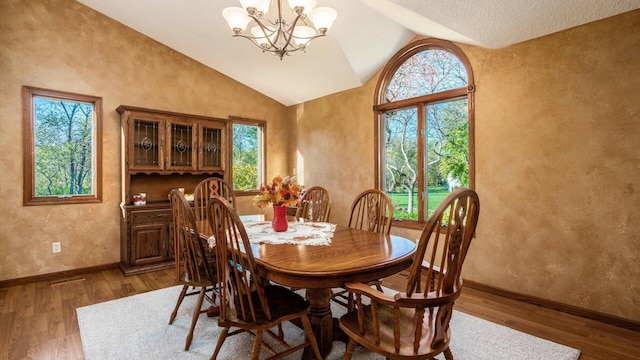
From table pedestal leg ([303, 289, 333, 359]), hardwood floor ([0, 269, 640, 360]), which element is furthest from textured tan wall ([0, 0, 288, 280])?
table pedestal leg ([303, 289, 333, 359])

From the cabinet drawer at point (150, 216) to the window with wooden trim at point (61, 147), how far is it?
582 mm

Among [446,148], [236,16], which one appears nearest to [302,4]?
[236,16]

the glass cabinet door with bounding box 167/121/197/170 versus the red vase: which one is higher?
the glass cabinet door with bounding box 167/121/197/170

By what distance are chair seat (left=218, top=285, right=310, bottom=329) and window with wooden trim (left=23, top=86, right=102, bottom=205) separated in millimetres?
3168

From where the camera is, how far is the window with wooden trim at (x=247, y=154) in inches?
202

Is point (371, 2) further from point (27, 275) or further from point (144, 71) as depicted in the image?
point (27, 275)

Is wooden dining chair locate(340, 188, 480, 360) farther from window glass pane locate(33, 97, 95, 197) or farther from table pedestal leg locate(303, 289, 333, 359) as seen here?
window glass pane locate(33, 97, 95, 197)

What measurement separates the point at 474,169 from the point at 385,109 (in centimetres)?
137

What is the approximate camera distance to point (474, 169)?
3320 mm

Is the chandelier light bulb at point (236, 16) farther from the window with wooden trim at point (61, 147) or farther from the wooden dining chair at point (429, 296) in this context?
the window with wooden trim at point (61, 147)

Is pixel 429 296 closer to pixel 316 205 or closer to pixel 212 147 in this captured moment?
pixel 316 205

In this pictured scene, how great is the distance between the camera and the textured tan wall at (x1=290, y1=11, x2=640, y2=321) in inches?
98.6

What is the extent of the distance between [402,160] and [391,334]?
111 inches

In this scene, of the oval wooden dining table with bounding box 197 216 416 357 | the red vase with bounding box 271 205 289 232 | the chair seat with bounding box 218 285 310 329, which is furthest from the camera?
the red vase with bounding box 271 205 289 232
